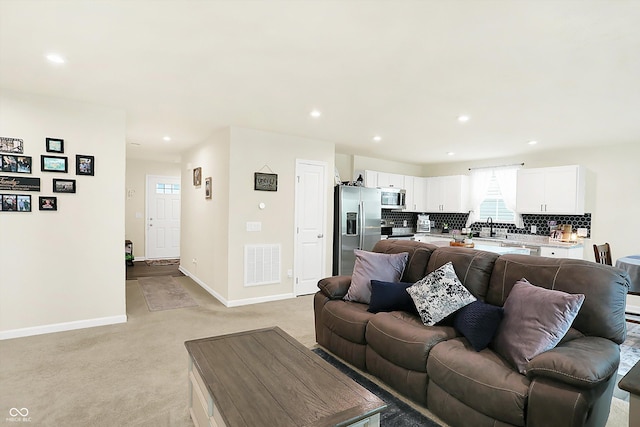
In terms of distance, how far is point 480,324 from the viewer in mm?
2178

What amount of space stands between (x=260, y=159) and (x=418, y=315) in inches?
125

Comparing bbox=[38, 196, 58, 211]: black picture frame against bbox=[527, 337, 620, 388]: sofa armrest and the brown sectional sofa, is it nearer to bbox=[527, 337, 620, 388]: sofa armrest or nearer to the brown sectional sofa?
the brown sectional sofa

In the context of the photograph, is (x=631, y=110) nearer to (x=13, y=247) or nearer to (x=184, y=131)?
(x=184, y=131)

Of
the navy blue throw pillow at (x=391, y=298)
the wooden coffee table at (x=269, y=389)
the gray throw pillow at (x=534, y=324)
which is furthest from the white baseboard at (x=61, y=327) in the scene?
the gray throw pillow at (x=534, y=324)

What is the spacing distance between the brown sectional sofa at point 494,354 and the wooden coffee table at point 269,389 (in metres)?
0.67

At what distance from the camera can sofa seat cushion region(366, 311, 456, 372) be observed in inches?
87.0

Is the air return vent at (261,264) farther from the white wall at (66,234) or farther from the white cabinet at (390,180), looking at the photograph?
the white cabinet at (390,180)

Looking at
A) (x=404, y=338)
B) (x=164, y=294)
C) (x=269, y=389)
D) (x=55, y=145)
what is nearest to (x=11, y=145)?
(x=55, y=145)

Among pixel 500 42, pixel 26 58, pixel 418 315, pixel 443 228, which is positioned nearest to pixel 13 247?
pixel 26 58

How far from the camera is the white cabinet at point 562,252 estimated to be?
5.18 metres

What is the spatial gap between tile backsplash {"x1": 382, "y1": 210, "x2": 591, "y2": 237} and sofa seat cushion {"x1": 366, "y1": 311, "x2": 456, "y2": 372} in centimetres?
464

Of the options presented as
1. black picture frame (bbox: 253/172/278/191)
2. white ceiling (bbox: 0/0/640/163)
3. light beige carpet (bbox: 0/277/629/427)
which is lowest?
light beige carpet (bbox: 0/277/629/427)

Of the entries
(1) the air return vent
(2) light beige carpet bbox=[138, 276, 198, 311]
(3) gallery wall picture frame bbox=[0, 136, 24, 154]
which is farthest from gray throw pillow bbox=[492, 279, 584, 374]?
(3) gallery wall picture frame bbox=[0, 136, 24, 154]

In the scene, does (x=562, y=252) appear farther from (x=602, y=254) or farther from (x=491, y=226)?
(x=491, y=226)
